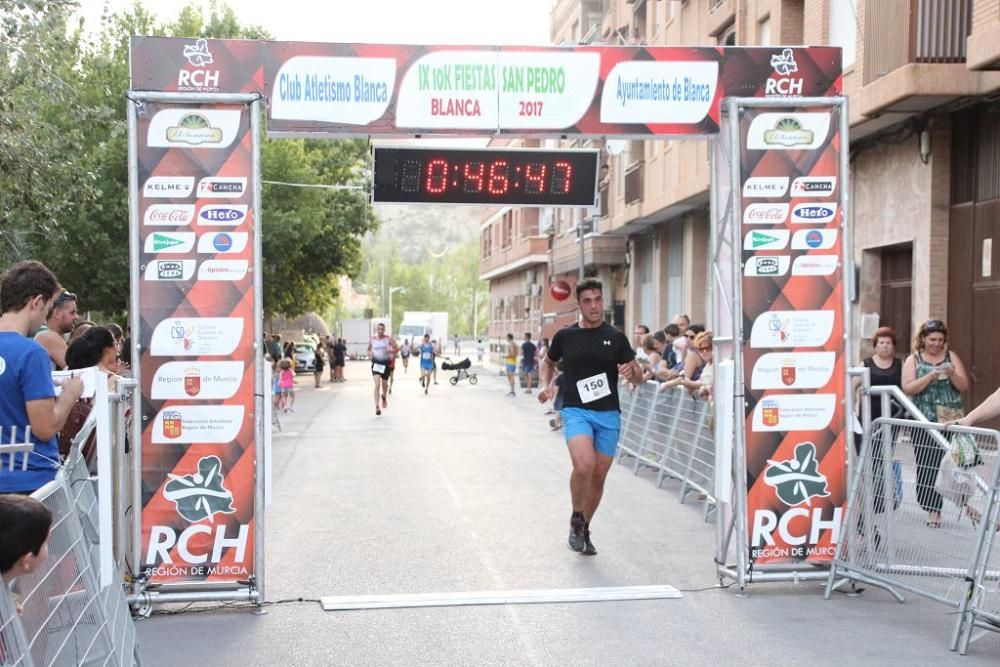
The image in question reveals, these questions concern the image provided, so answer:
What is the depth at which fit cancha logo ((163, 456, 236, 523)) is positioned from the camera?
7.09m

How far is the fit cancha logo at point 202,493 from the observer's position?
7.09 metres

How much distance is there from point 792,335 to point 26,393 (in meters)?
4.81

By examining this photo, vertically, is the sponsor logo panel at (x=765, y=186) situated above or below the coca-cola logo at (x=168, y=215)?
above

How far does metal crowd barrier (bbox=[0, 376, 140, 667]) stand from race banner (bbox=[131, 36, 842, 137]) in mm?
3128

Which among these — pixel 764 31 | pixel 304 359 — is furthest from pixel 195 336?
pixel 304 359

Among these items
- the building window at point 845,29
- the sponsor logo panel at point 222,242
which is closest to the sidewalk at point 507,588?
the sponsor logo panel at point 222,242

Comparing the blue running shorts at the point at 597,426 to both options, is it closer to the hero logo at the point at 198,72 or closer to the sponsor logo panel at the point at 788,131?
the sponsor logo panel at the point at 788,131

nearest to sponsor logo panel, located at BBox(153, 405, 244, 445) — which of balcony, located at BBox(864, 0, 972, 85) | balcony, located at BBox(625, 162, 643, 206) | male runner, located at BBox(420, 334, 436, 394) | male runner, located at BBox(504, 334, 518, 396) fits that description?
balcony, located at BBox(864, 0, 972, 85)

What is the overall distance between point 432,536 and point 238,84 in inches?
157

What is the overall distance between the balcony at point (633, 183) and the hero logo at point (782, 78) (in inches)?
921

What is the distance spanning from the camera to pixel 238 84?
7371mm

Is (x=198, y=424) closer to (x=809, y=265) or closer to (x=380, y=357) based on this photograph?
(x=809, y=265)

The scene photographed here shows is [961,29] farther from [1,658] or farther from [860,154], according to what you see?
[1,658]

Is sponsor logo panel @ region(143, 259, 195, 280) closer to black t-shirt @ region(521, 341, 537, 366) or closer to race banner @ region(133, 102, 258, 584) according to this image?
race banner @ region(133, 102, 258, 584)
